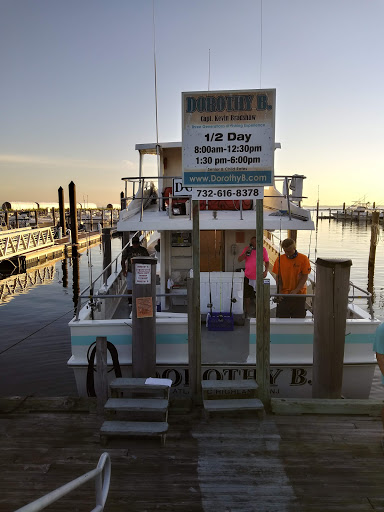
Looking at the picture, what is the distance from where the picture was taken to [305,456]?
4.03 m

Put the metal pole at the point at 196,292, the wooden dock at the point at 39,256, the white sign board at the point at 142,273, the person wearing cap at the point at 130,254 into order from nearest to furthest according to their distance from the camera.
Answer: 1. the metal pole at the point at 196,292
2. the white sign board at the point at 142,273
3. the person wearing cap at the point at 130,254
4. the wooden dock at the point at 39,256

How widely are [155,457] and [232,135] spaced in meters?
3.67

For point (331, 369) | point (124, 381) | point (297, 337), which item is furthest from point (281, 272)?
point (124, 381)

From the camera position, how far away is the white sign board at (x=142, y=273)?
5254mm

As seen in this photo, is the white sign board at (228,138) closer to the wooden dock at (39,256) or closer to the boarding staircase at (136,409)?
the boarding staircase at (136,409)

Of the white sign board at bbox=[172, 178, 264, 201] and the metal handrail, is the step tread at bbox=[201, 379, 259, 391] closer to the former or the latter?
the metal handrail

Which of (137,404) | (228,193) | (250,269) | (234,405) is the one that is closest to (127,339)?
(137,404)

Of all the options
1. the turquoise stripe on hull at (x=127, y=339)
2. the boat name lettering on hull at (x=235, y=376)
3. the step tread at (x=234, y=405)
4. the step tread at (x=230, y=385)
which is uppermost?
the turquoise stripe on hull at (x=127, y=339)

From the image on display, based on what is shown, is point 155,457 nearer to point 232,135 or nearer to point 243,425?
point 243,425

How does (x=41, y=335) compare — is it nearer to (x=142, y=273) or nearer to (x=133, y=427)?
(x=142, y=273)

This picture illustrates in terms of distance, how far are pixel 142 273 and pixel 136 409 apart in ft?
5.76

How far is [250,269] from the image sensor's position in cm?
715

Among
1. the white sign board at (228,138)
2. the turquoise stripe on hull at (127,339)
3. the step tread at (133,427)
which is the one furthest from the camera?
the turquoise stripe on hull at (127,339)

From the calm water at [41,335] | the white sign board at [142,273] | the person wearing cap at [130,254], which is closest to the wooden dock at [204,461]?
the white sign board at [142,273]
